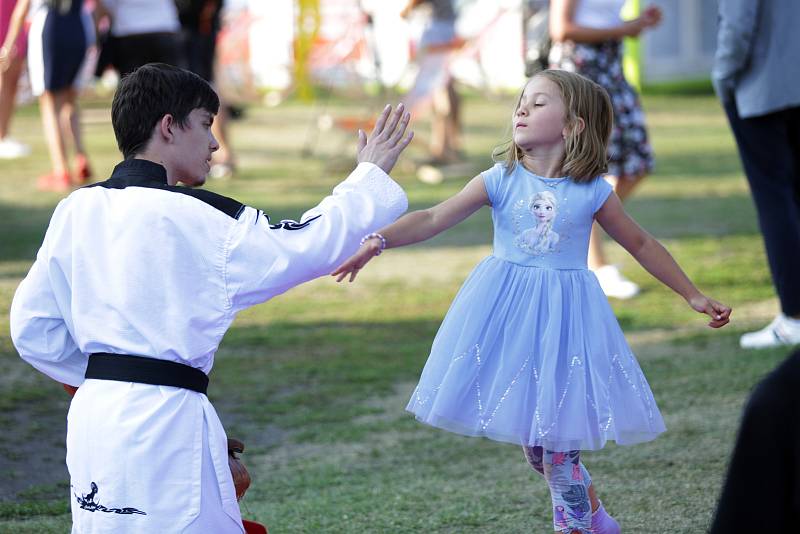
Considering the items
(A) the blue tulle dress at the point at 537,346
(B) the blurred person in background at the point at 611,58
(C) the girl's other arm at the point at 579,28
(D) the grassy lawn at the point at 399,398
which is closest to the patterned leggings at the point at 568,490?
(A) the blue tulle dress at the point at 537,346

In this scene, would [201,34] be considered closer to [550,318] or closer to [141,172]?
[550,318]

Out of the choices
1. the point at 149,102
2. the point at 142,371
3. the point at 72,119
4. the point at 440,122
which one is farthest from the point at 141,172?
the point at 440,122

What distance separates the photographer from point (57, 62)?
9.16m

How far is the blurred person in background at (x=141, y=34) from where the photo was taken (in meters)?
9.43

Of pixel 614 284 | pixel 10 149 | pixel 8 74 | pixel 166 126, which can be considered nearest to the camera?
pixel 166 126

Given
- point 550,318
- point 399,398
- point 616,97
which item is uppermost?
point 550,318

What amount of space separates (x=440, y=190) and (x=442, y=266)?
7.63 feet

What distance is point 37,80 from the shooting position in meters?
9.22

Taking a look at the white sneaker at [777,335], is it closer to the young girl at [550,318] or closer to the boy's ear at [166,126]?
the young girl at [550,318]

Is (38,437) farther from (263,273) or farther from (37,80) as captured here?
(37,80)

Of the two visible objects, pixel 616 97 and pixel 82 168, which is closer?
pixel 616 97

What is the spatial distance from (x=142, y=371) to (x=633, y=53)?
16.7m

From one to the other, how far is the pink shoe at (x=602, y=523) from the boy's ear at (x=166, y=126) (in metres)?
1.50

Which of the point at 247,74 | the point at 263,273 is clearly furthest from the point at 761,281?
the point at 247,74
